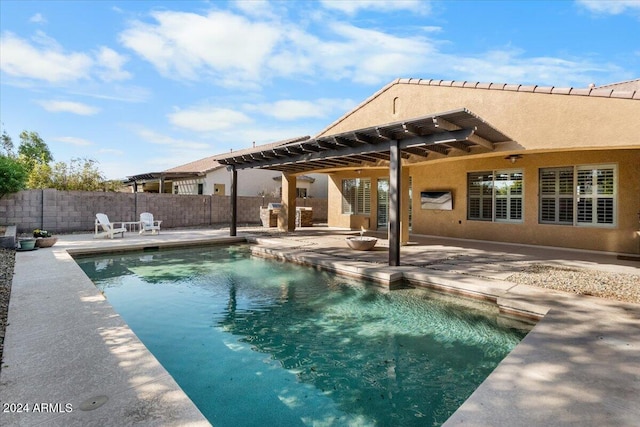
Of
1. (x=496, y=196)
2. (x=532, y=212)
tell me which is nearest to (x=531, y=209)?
(x=532, y=212)

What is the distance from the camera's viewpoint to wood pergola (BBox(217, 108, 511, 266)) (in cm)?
696

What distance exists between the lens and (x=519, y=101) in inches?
355

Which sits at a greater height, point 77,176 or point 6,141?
point 6,141

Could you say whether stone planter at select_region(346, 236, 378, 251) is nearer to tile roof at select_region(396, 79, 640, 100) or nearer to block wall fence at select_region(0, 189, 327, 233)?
tile roof at select_region(396, 79, 640, 100)

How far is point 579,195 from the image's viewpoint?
977 centimetres

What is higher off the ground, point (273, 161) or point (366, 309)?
point (273, 161)

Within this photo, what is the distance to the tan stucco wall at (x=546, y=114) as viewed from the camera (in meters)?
7.29

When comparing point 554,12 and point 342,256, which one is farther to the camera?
point 554,12

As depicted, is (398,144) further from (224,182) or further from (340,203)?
(224,182)

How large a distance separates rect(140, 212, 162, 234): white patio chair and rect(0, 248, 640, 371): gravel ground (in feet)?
21.5

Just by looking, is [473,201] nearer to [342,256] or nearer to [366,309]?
[342,256]

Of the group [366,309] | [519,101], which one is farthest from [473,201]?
[366,309]

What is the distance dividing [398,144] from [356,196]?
8.88m

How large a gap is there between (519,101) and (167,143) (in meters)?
35.3
